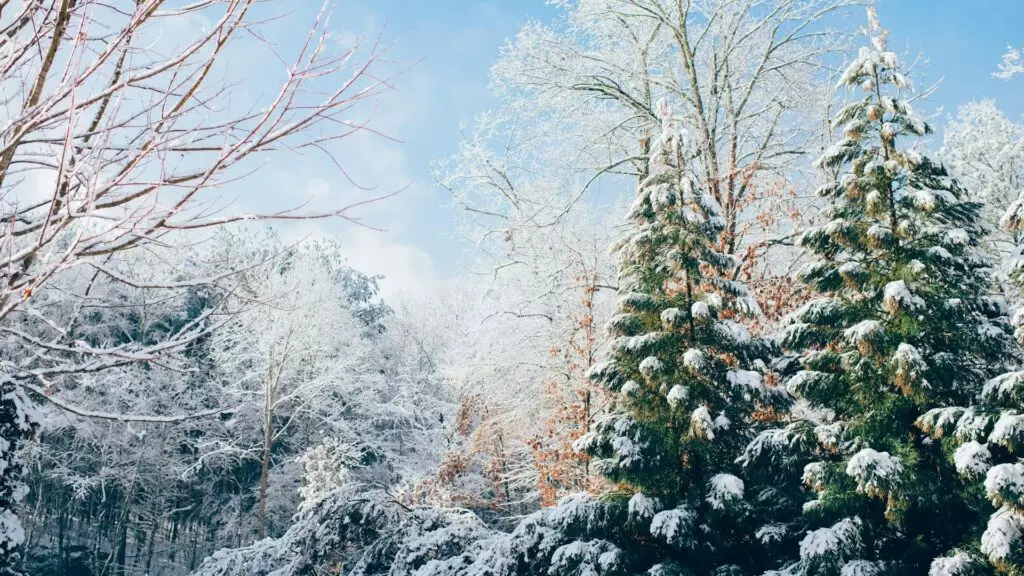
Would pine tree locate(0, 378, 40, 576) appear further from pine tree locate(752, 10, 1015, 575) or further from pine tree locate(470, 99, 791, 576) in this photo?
pine tree locate(752, 10, 1015, 575)

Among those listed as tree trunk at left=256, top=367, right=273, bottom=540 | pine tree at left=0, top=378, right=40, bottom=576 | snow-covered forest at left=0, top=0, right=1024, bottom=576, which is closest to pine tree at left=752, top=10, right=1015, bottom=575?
snow-covered forest at left=0, top=0, right=1024, bottom=576

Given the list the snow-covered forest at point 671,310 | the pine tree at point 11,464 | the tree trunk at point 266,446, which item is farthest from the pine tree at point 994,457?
the tree trunk at point 266,446

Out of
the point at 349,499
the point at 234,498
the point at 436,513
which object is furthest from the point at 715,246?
the point at 234,498

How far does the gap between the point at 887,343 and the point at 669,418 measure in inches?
85.4

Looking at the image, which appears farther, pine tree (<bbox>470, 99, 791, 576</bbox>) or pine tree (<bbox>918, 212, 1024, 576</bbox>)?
pine tree (<bbox>470, 99, 791, 576</bbox>)

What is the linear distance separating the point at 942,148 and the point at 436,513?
17.8 metres

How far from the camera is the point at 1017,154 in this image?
1570 cm

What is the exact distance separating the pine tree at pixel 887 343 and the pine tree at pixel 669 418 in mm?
584

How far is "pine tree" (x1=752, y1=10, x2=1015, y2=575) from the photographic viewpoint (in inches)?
224

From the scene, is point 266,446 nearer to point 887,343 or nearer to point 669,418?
point 669,418

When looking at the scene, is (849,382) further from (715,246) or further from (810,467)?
(715,246)

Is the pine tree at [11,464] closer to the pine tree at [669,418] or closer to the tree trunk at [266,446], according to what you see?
the pine tree at [669,418]

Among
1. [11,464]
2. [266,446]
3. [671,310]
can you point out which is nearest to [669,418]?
[671,310]

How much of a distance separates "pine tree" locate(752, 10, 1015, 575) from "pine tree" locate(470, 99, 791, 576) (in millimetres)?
584
